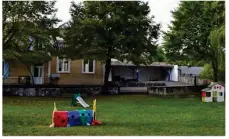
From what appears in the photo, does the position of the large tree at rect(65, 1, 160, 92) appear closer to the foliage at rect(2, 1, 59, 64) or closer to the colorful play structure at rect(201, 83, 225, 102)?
the foliage at rect(2, 1, 59, 64)

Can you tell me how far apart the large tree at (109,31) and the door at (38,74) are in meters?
5.98

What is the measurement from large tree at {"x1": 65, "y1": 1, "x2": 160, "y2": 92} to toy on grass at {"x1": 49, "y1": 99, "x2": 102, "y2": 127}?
35.8ft

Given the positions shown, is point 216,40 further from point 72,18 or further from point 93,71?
point 93,71

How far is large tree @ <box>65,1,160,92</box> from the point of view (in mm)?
19875

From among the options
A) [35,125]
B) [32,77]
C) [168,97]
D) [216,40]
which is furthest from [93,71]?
[35,125]

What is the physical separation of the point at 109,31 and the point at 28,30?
455cm

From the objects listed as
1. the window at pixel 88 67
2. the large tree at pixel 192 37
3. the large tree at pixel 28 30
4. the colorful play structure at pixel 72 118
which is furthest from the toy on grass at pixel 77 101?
the window at pixel 88 67

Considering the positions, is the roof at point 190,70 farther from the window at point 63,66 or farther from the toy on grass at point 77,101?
the toy on grass at point 77,101

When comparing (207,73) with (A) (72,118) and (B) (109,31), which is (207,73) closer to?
(B) (109,31)

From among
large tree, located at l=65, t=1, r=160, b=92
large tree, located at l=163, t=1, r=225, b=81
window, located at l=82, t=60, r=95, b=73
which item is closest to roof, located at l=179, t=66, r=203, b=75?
window, located at l=82, t=60, r=95, b=73

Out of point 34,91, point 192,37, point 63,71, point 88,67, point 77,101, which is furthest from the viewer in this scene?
point 88,67

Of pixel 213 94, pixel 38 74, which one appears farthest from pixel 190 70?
pixel 213 94

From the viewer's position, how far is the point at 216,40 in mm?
14102

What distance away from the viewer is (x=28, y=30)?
697 inches
